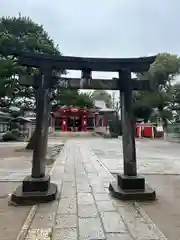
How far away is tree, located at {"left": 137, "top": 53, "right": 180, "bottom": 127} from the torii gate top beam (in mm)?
31366

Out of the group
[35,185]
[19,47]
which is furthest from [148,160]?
[19,47]

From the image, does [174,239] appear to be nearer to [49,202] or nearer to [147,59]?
[49,202]

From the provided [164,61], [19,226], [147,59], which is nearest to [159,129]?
[164,61]

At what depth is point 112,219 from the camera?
4344 millimetres

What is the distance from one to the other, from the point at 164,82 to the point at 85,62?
110 ft

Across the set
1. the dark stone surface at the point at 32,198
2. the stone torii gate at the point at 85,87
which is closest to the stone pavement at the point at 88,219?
the dark stone surface at the point at 32,198

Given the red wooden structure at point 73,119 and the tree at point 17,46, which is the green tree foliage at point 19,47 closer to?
the tree at point 17,46

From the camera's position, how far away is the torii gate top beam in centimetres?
598

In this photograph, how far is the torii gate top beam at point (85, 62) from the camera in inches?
235

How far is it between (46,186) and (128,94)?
2.54 m

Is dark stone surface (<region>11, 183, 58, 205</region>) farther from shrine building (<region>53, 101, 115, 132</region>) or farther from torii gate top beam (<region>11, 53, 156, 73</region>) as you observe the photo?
shrine building (<region>53, 101, 115, 132</region>)

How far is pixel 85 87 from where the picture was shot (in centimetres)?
620

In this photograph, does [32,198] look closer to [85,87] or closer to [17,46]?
[85,87]

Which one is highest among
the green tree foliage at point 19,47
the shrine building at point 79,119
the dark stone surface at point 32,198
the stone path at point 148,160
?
the green tree foliage at point 19,47
